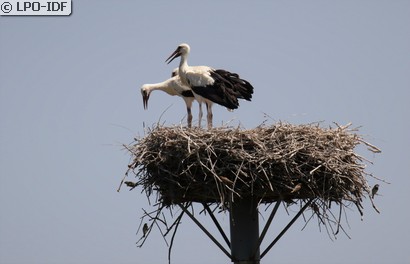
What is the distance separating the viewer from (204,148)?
45.9 ft

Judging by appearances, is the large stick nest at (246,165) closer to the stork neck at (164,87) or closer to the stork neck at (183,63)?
the stork neck at (183,63)

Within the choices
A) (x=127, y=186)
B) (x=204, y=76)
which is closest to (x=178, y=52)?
(x=204, y=76)

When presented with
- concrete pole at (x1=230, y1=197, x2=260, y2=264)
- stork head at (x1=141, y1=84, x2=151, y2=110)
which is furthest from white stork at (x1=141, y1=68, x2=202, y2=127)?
concrete pole at (x1=230, y1=197, x2=260, y2=264)

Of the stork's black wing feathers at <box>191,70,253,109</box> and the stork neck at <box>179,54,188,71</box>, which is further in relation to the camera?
the stork neck at <box>179,54,188,71</box>

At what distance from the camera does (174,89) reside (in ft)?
59.7

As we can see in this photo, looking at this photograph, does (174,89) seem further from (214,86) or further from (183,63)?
(214,86)

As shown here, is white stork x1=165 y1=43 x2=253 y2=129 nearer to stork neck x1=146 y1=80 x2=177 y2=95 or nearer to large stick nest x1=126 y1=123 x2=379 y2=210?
stork neck x1=146 y1=80 x2=177 y2=95

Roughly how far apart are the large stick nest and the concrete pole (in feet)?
1.33

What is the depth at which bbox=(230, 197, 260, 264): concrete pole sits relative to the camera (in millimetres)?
14938

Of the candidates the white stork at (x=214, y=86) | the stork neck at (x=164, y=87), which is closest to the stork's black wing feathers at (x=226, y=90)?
the white stork at (x=214, y=86)

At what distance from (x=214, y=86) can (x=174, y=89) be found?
5.16 ft

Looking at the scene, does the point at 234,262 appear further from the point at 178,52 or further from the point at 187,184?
the point at 178,52

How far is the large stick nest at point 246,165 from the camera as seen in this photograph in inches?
549

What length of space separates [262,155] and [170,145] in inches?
48.4
